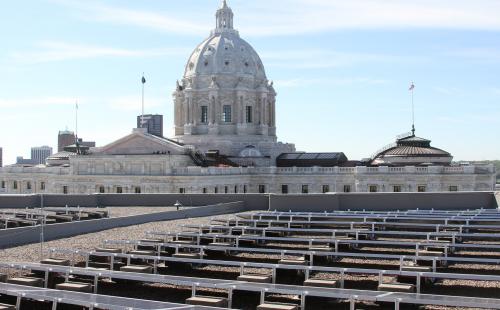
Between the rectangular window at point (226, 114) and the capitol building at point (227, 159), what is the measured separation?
134 millimetres

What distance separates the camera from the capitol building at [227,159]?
7588 centimetres

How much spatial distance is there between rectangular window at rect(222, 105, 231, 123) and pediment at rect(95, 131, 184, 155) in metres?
14.0

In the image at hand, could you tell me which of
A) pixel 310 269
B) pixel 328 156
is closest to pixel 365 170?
pixel 328 156

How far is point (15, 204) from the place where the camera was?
1768 inches

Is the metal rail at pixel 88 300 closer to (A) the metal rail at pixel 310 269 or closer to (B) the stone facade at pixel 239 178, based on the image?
(A) the metal rail at pixel 310 269

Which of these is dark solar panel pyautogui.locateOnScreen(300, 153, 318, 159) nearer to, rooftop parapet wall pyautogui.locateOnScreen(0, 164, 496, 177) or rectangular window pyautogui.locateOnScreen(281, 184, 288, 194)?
rooftop parapet wall pyautogui.locateOnScreen(0, 164, 496, 177)

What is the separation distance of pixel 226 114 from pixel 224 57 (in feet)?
25.6

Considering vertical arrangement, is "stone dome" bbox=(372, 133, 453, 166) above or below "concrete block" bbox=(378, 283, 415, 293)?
above

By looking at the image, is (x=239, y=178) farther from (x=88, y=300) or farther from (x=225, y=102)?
(x=88, y=300)

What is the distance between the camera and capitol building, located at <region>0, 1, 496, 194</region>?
2987 inches

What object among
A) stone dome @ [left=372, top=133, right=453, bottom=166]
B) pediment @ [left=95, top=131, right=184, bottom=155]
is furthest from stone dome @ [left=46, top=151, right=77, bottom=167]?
stone dome @ [left=372, top=133, right=453, bottom=166]

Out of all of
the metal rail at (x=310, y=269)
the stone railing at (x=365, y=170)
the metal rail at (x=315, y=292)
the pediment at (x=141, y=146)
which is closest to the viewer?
the metal rail at (x=315, y=292)

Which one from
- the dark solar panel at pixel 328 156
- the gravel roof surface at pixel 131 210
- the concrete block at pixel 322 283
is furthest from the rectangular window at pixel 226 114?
the concrete block at pixel 322 283

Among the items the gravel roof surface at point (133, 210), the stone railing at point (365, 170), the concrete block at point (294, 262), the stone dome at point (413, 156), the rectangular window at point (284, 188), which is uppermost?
the stone dome at point (413, 156)
